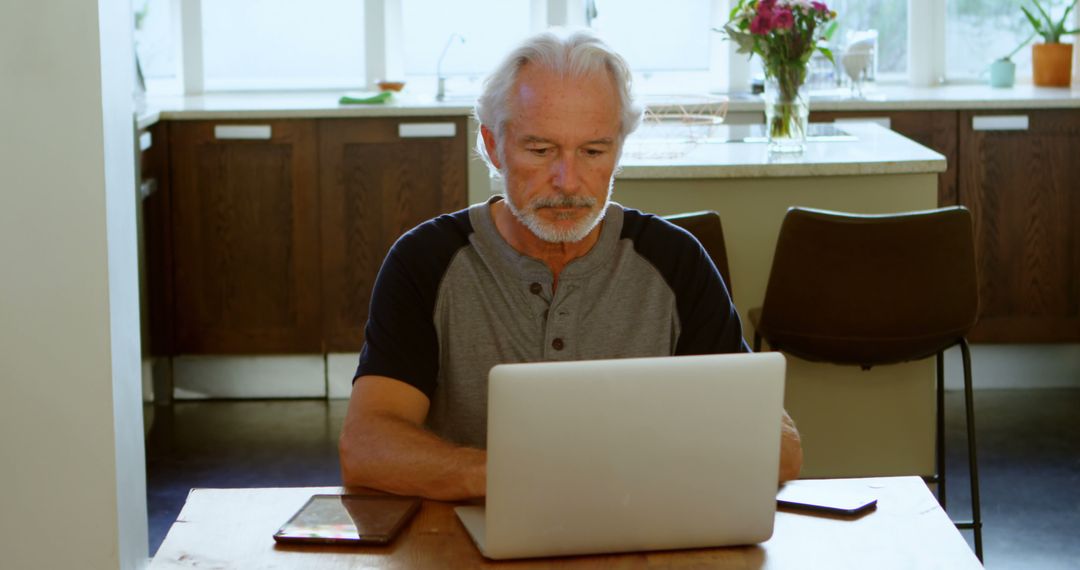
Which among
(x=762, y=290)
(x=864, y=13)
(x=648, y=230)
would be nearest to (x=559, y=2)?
(x=864, y=13)

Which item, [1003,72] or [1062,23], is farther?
[1003,72]

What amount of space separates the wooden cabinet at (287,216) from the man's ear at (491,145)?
261cm

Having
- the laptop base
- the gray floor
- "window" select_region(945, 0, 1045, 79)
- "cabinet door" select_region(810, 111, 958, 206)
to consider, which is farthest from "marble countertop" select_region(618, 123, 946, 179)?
"window" select_region(945, 0, 1045, 79)

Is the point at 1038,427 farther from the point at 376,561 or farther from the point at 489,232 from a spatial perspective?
the point at 376,561

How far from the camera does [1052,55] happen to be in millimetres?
5133

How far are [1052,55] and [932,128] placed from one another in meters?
0.72

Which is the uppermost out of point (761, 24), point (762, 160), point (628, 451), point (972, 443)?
point (761, 24)

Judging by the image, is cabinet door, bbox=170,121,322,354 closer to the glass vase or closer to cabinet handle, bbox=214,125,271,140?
cabinet handle, bbox=214,125,271,140

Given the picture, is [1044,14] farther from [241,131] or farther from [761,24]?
[241,131]

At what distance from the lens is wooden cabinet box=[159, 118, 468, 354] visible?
4727mm

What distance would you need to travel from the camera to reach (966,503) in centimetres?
378

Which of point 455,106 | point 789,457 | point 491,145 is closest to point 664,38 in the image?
point 455,106

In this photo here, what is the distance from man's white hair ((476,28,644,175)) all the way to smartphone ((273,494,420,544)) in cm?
58

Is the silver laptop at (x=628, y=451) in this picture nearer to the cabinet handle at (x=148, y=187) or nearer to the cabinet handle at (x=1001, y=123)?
the cabinet handle at (x=148, y=187)
